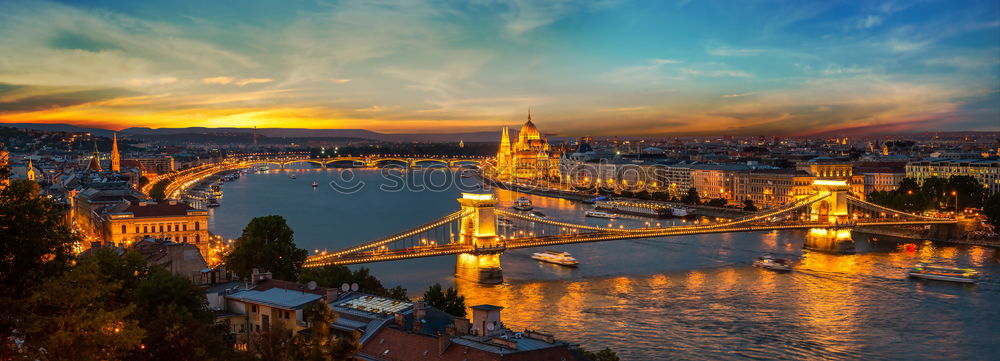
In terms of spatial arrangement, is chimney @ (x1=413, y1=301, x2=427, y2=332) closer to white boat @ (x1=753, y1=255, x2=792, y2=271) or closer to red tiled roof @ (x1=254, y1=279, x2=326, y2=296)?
red tiled roof @ (x1=254, y1=279, x2=326, y2=296)

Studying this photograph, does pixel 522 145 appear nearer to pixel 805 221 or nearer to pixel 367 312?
pixel 805 221

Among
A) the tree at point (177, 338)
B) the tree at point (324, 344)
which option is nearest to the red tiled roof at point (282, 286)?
the tree at point (177, 338)

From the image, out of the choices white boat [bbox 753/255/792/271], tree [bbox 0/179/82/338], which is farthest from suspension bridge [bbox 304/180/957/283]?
tree [bbox 0/179/82/338]

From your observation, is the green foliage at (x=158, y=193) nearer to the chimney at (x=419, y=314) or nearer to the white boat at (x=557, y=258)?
the white boat at (x=557, y=258)

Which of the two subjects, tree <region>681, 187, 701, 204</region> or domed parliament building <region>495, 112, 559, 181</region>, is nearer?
tree <region>681, 187, 701, 204</region>

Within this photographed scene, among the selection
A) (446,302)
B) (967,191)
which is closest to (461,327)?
(446,302)

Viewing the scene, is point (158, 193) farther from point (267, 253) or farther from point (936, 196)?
point (936, 196)
